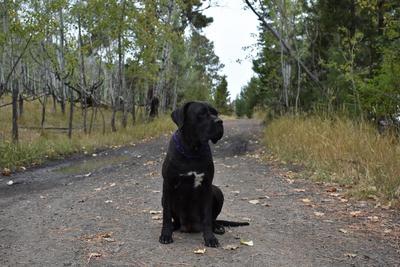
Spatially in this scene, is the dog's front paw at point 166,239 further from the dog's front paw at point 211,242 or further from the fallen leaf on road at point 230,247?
the fallen leaf on road at point 230,247

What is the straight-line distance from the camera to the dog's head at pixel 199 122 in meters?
4.49

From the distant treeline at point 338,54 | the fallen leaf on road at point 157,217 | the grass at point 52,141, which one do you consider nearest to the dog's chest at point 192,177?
the fallen leaf on road at point 157,217

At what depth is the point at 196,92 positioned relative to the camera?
48.8m

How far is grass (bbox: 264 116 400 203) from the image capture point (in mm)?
7227

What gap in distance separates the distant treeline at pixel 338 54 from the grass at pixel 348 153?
79 centimetres

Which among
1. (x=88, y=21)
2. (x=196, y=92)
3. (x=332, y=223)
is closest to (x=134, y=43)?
(x=88, y=21)

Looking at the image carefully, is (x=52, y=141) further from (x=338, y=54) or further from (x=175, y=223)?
(x=175, y=223)

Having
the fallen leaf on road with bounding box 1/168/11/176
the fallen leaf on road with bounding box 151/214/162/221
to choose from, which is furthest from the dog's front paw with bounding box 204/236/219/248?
the fallen leaf on road with bounding box 1/168/11/176

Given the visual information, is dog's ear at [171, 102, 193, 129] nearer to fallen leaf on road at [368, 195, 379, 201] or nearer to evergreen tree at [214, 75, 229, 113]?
fallen leaf on road at [368, 195, 379, 201]

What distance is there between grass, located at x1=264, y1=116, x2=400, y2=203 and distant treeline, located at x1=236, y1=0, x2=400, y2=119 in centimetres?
79

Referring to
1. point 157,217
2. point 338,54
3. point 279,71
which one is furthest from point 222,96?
point 157,217

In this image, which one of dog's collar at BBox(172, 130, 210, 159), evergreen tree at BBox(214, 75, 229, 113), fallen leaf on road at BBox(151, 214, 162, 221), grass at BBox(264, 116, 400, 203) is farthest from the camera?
evergreen tree at BBox(214, 75, 229, 113)

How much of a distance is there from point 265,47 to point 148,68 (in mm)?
7686

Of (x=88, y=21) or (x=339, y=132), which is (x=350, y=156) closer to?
(x=339, y=132)
